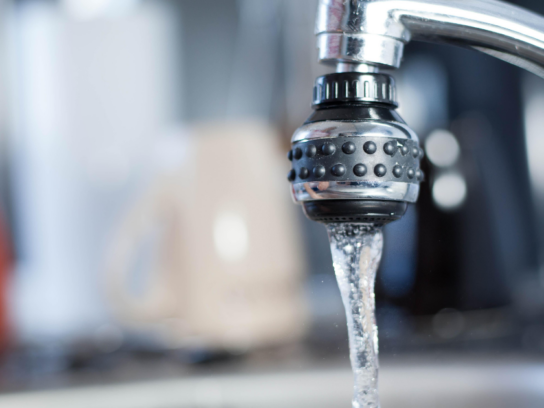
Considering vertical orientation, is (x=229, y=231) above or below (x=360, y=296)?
above

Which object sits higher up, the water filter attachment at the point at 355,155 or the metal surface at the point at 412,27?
the metal surface at the point at 412,27

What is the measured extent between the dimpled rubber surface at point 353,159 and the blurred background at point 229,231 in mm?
83

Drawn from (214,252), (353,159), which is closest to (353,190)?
(353,159)

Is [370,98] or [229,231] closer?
[370,98]

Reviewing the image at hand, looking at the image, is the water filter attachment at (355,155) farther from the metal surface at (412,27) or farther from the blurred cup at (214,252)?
the blurred cup at (214,252)

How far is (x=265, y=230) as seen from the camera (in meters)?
0.52

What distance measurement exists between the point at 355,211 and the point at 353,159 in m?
0.02

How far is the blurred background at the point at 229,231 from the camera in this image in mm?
436

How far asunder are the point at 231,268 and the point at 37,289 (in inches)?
14.2

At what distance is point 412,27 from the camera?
219 mm

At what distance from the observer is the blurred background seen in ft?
1.43

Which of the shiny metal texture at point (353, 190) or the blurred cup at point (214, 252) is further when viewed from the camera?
the blurred cup at point (214, 252)

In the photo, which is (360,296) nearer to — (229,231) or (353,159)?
(353,159)

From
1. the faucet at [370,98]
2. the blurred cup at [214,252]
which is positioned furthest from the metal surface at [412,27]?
the blurred cup at [214,252]
